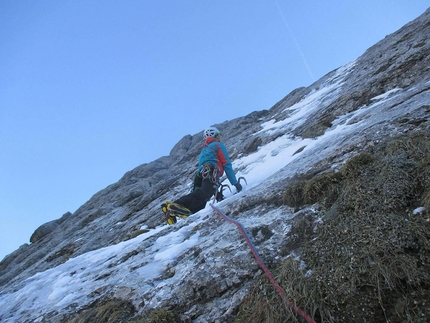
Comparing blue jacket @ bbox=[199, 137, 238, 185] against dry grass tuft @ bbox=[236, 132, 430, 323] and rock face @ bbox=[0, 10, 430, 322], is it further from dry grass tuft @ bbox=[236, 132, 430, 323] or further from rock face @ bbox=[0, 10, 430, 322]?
dry grass tuft @ bbox=[236, 132, 430, 323]

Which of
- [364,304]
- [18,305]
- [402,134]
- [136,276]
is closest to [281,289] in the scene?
[364,304]

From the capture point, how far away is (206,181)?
862 centimetres

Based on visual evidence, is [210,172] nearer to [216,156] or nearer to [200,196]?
[216,156]

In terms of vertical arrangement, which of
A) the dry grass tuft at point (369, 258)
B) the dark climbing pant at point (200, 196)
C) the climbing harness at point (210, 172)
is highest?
the climbing harness at point (210, 172)

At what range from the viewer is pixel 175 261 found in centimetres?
438

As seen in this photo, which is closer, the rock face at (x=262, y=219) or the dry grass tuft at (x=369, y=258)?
the dry grass tuft at (x=369, y=258)

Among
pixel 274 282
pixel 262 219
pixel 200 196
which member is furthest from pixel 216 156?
pixel 274 282

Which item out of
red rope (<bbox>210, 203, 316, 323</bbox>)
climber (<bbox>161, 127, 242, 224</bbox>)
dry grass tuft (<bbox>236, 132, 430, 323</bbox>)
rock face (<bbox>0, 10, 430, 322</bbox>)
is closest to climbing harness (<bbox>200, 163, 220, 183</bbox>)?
climber (<bbox>161, 127, 242, 224</bbox>)

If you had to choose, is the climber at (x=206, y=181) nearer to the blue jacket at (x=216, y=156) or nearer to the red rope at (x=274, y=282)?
the blue jacket at (x=216, y=156)

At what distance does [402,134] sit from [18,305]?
7321 mm

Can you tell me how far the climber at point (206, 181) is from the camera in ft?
25.8

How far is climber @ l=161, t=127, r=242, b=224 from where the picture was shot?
25.8 feet

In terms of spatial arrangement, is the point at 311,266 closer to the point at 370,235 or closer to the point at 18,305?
the point at 370,235

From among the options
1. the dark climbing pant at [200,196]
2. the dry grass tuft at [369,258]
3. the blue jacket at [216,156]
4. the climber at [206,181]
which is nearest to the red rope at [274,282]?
the dry grass tuft at [369,258]
